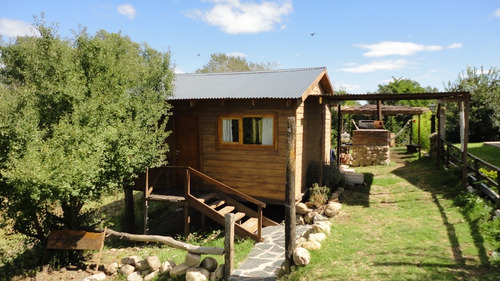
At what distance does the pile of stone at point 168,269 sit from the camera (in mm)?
7045

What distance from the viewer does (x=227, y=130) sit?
10.9m

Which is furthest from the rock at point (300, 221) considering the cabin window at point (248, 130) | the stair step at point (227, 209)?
the cabin window at point (248, 130)

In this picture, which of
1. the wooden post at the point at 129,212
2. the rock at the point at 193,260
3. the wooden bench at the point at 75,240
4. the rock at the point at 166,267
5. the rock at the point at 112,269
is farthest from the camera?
the wooden post at the point at 129,212

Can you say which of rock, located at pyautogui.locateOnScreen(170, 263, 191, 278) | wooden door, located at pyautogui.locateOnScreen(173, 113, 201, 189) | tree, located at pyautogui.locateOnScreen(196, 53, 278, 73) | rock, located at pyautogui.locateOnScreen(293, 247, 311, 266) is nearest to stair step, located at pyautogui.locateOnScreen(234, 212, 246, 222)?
wooden door, located at pyautogui.locateOnScreen(173, 113, 201, 189)

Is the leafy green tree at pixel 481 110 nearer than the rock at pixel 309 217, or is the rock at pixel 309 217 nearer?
the rock at pixel 309 217

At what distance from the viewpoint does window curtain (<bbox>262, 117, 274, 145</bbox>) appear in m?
10.3

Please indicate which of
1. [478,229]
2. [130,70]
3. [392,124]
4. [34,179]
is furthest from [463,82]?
[34,179]

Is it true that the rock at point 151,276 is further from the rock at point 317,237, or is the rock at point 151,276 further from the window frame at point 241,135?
the window frame at point 241,135

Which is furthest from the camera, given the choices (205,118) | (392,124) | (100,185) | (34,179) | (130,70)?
(392,124)

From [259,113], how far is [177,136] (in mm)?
3314

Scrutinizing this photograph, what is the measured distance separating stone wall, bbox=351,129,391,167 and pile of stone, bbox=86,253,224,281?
39.1ft

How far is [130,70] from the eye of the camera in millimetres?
9719

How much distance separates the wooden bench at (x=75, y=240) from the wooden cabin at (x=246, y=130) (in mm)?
3851

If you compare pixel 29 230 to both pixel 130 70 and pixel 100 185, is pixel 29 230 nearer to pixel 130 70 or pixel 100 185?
pixel 100 185
